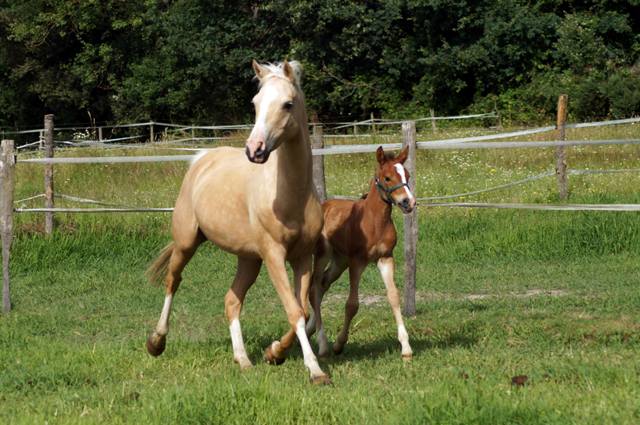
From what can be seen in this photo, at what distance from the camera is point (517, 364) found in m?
6.63

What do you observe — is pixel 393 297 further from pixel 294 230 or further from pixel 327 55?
pixel 327 55

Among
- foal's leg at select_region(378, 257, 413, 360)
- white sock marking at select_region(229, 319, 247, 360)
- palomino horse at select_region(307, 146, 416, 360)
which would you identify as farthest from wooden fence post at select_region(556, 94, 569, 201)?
white sock marking at select_region(229, 319, 247, 360)

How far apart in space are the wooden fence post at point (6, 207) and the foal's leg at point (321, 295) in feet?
→ 13.5

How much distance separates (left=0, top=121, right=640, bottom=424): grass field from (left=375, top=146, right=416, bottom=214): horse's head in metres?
1.13

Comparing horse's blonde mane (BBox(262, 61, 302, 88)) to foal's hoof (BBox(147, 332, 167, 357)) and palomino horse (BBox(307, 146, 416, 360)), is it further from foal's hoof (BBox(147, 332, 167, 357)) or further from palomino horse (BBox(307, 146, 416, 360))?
foal's hoof (BBox(147, 332, 167, 357))

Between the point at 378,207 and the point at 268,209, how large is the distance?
127cm

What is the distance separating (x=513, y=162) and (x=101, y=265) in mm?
10992

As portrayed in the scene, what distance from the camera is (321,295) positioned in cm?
811

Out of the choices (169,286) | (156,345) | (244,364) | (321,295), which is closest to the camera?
(244,364)

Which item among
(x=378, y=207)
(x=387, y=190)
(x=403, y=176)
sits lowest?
(x=378, y=207)

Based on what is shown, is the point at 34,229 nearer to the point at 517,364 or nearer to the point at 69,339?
the point at 69,339

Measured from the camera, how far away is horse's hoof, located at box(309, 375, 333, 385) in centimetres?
634

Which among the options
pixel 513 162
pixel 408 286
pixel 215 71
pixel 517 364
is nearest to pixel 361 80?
pixel 215 71

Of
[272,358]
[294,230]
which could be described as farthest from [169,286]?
[294,230]
